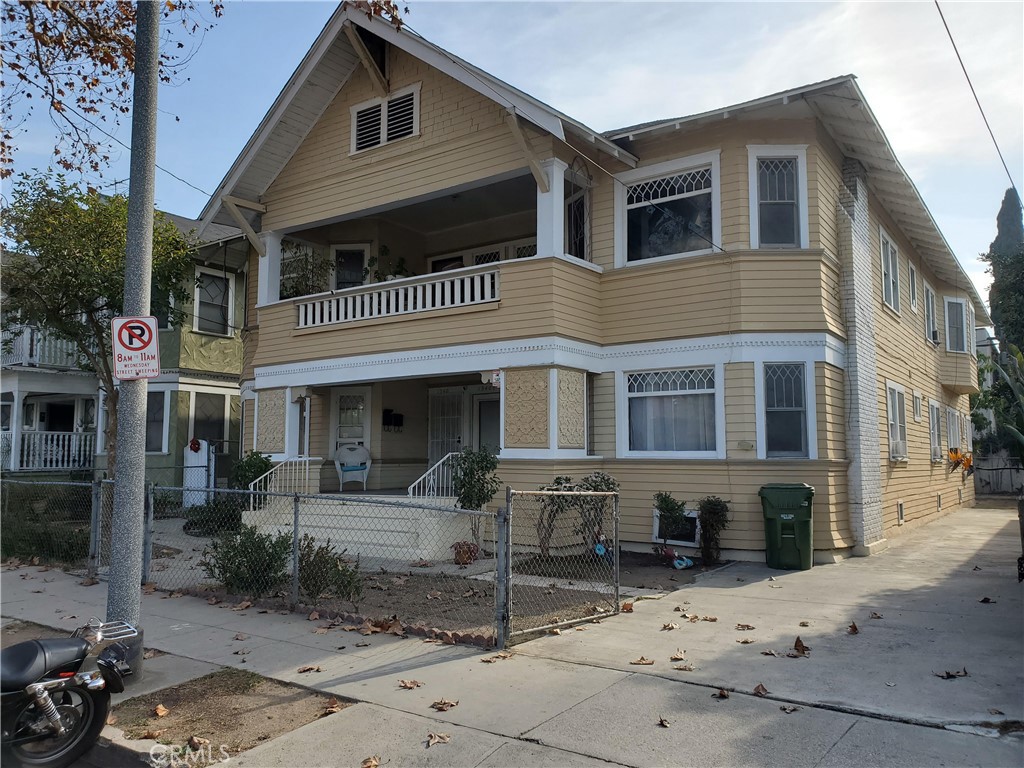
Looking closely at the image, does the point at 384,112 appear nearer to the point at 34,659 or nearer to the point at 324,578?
the point at 324,578

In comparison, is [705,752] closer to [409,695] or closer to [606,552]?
[409,695]

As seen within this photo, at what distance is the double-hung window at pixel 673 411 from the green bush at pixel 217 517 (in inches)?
295

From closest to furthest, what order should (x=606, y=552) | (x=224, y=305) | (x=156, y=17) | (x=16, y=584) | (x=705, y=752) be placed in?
1. (x=705, y=752)
2. (x=156, y=17)
3. (x=16, y=584)
4. (x=606, y=552)
5. (x=224, y=305)

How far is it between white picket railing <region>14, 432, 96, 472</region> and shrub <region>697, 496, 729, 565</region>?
1799 centimetres

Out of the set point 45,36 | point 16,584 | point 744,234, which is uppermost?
Result: point 45,36

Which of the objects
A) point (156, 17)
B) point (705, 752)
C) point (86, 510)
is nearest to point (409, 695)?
point (705, 752)

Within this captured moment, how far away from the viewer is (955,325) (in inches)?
911

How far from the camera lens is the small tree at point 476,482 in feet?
41.0

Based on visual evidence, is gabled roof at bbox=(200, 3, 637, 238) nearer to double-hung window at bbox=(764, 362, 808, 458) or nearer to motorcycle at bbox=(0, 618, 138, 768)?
double-hung window at bbox=(764, 362, 808, 458)

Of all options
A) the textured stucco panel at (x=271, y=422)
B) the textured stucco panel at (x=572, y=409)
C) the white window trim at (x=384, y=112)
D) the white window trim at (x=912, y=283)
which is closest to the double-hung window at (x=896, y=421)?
the white window trim at (x=912, y=283)

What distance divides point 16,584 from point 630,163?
11125 millimetres

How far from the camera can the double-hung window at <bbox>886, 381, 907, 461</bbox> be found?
15.4 m

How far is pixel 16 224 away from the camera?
1407cm

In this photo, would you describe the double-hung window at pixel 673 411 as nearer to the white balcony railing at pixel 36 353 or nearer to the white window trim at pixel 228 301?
the white window trim at pixel 228 301
